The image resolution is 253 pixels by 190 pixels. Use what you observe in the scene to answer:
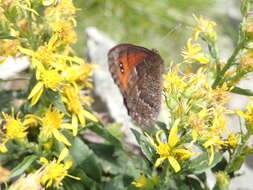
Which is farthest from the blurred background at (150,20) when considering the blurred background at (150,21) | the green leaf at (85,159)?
the green leaf at (85,159)

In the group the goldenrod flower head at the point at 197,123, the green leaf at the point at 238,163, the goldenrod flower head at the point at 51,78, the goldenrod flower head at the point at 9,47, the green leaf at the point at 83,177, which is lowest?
the green leaf at the point at 83,177

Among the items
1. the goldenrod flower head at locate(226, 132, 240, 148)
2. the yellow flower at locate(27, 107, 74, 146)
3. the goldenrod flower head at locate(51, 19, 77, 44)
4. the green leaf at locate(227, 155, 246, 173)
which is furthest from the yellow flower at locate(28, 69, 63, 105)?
the green leaf at locate(227, 155, 246, 173)

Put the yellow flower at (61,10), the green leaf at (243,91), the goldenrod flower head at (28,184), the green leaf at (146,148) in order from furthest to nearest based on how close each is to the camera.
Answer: the yellow flower at (61,10) → the green leaf at (243,91) → the green leaf at (146,148) → the goldenrod flower head at (28,184)

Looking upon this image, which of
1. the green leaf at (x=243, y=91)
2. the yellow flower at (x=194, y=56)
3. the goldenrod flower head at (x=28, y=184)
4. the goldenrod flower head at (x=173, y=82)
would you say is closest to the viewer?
the goldenrod flower head at (x=28, y=184)

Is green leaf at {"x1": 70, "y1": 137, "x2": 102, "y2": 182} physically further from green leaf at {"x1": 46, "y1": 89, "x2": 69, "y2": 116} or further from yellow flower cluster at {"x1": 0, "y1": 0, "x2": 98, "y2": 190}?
green leaf at {"x1": 46, "y1": 89, "x2": 69, "y2": 116}

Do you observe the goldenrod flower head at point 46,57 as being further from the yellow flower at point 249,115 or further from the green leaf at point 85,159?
the yellow flower at point 249,115

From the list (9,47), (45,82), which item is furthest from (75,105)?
(9,47)

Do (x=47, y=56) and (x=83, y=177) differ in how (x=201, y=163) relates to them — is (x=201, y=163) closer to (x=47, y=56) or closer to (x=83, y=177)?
(x=83, y=177)
